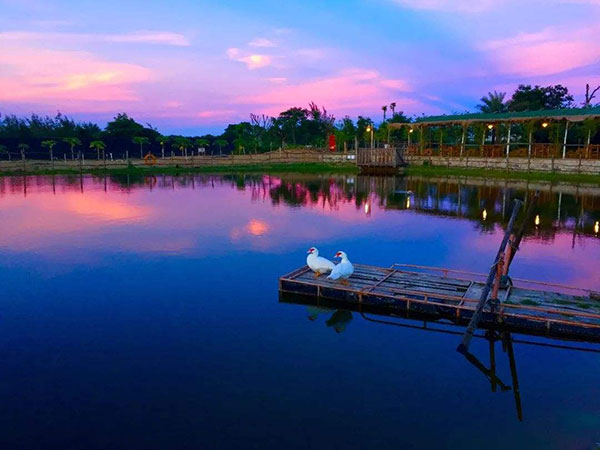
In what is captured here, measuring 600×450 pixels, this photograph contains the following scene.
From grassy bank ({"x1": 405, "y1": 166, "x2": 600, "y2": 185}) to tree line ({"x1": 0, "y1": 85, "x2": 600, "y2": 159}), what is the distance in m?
8.16

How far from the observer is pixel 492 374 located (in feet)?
28.9

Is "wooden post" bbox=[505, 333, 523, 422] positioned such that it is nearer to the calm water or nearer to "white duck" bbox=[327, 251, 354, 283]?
the calm water

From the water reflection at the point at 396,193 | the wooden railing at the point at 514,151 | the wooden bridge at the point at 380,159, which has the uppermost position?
the wooden railing at the point at 514,151

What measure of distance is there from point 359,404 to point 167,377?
11.1ft

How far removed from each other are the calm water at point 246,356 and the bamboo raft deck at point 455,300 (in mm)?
575

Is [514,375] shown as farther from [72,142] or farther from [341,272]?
[72,142]

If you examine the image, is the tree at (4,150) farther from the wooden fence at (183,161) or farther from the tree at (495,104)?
the tree at (495,104)

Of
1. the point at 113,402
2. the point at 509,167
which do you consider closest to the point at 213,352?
the point at 113,402

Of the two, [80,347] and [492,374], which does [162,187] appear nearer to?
[80,347]

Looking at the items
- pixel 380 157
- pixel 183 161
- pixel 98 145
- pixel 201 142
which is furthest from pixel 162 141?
pixel 380 157

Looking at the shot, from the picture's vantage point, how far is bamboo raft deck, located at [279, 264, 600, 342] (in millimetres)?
10039

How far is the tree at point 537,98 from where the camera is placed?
203 ft

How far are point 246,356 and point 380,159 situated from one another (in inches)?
1674

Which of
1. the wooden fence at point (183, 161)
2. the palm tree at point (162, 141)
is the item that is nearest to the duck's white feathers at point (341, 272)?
the wooden fence at point (183, 161)
